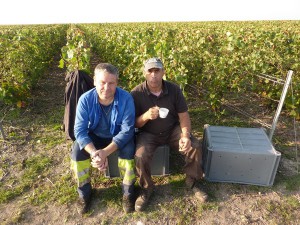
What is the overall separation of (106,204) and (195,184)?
3.77 feet

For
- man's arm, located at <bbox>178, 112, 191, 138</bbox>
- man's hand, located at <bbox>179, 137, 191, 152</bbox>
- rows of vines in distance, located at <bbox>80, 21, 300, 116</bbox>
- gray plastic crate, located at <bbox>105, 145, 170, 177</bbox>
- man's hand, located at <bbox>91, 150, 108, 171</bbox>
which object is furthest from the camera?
rows of vines in distance, located at <bbox>80, 21, 300, 116</bbox>

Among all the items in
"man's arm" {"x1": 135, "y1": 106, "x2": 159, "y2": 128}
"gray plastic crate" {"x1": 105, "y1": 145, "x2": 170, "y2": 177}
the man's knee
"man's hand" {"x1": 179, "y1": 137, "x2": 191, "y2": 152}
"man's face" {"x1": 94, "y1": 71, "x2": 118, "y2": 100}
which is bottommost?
"gray plastic crate" {"x1": 105, "y1": 145, "x2": 170, "y2": 177}

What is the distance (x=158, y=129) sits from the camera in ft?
10.2

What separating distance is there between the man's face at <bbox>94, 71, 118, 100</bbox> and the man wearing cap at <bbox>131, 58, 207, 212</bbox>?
1.36 ft

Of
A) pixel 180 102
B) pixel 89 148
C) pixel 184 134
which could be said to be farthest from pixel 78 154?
pixel 180 102

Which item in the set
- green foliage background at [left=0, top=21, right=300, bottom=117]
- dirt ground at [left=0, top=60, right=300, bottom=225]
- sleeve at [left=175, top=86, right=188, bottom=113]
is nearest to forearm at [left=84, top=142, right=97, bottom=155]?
dirt ground at [left=0, top=60, right=300, bottom=225]

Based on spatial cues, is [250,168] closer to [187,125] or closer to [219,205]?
[219,205]

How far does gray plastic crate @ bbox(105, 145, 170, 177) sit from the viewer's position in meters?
3.21

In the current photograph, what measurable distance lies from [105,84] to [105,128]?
0.57m

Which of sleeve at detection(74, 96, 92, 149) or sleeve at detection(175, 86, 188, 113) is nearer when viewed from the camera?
sleeve at detection(74, 96, 92, 149)

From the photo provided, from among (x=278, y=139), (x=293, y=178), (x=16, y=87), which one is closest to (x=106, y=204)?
(x=293, y=178)

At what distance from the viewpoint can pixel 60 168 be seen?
3.68 meters

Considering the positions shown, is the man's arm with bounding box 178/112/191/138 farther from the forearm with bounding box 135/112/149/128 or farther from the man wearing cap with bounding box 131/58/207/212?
the forearm with bounding box 135/112/149/128

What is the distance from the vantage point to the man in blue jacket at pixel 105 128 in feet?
8.82
